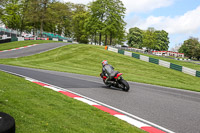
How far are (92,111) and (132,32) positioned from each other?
352 feet

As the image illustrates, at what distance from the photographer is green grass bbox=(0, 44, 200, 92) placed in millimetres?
22859

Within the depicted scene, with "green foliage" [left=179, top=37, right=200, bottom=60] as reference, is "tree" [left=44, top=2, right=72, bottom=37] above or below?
above

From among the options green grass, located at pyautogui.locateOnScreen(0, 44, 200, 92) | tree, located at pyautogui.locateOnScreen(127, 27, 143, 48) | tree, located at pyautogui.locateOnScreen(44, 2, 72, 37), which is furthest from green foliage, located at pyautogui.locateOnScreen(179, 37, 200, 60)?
green grass, located at pyautogui.locateOnScreen(0, 44, 200, 92)

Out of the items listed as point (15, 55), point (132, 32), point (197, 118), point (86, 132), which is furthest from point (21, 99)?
point (132, 32)

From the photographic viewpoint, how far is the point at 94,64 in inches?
1105

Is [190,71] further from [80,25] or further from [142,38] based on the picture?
[142,38]

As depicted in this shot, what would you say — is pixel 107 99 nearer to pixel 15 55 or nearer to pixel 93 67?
pixel 93 67

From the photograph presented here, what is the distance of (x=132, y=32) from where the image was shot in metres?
110

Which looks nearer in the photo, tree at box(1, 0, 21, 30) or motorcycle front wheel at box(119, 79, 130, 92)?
motorcycle front wheel at box(119, 79, 130, 92)

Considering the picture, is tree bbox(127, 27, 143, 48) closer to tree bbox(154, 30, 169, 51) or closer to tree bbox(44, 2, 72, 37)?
tree bbox(154, 30, 169, 51)

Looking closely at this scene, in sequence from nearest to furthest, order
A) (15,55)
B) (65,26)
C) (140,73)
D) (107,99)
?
(107,99)
(140,73)
(15,55)
(65,26)

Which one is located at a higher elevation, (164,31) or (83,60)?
(164,31)

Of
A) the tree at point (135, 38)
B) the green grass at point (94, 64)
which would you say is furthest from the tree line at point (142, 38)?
the green grass at point (94, 64)

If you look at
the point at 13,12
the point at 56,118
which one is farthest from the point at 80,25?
the point at 56,118
